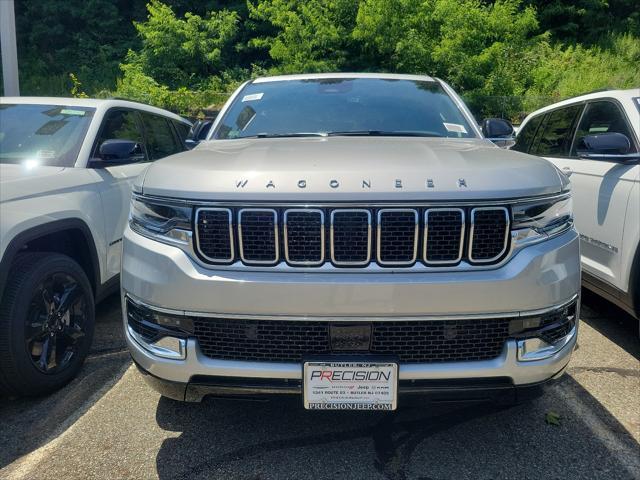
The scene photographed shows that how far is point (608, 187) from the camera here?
4184 millimetres

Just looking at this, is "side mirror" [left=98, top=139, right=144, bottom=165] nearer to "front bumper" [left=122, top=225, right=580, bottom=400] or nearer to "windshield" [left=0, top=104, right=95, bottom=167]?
"windshield" [left=0, top=104, right=95, bottom=167]

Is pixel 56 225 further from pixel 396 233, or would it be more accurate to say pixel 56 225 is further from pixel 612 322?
pixel 612 322

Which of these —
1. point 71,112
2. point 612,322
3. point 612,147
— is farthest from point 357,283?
point 612,322

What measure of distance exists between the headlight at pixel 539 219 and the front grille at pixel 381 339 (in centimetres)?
37

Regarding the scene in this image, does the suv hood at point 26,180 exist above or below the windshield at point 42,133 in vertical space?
below

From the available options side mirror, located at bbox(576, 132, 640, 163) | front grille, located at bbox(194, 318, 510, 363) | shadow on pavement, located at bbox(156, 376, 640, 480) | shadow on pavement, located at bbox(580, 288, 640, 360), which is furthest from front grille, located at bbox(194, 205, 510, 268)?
shadow on pavement, located at bbox(580, 288, 640, 360)

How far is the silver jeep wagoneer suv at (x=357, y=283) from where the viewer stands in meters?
2.25

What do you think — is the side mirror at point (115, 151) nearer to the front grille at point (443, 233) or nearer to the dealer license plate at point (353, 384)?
the dealer license plate at point (353, 384)

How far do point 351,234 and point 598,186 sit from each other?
289 centimetres

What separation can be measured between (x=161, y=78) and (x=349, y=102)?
16.9m

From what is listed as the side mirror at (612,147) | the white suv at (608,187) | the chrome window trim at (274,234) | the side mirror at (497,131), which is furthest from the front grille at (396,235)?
the side mirror at (612,147)

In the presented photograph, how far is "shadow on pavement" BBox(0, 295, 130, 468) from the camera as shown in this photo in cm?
292

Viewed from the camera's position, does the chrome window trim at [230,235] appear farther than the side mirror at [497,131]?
No

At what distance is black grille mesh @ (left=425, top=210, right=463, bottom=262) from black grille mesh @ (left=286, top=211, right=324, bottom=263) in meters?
0.44
